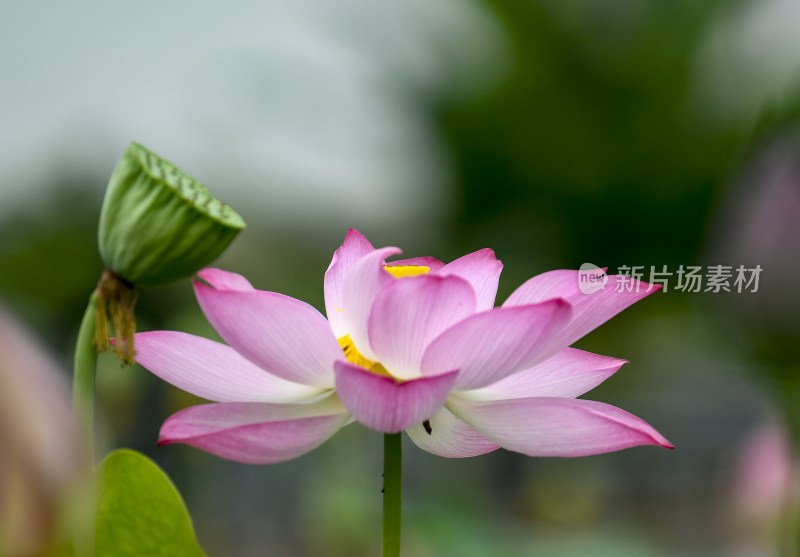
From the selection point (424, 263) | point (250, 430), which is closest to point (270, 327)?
point (250, 430)

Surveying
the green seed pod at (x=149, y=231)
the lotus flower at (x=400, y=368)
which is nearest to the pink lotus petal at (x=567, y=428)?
the lotus flower at (x=400, y=368)

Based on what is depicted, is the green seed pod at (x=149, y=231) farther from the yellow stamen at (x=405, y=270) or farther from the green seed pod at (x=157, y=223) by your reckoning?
the yellow stamen at (x=405, y=270)

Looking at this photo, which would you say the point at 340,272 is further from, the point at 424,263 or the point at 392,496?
the point at 392,496

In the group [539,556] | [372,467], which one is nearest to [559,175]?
[372,467]

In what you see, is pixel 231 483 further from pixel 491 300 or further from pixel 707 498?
pixel 491 300

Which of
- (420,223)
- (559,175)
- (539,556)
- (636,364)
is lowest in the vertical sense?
(539,556)
